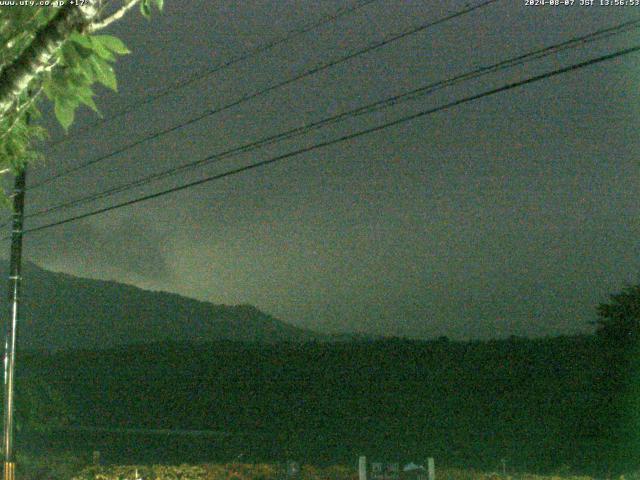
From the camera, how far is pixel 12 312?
53.7ft

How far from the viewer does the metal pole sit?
1583cm

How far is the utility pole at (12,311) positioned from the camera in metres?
15.8

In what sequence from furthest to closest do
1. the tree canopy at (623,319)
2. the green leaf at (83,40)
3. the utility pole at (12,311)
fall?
the tree canopy at (623,319)
the utility pole at (12,311)
the green leaf at (83,40)

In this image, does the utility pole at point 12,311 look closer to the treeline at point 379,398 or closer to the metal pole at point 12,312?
the metal pole at point 12,312

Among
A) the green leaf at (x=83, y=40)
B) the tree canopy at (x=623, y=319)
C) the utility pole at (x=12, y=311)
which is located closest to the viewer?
the green leaf at (x=83, y=40)

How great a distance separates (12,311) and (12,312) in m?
0.02

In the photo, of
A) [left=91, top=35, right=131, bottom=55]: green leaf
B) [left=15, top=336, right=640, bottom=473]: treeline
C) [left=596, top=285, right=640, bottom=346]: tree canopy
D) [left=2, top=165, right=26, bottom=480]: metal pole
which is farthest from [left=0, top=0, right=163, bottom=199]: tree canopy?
[left=596, top=285, right=640, bottom=346]: tree canopy

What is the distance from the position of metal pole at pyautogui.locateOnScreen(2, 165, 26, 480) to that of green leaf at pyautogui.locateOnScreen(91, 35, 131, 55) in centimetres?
1217

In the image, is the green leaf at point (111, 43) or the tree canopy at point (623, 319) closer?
the green leaf at point (111, 43)

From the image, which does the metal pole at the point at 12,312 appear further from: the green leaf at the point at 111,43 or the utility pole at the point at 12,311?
the green leaf at the point at 111,43

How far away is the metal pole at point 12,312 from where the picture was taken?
623 inches

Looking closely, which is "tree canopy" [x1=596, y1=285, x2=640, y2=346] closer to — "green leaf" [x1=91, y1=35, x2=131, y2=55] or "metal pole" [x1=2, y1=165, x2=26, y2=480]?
"metal pole" [x1=2, y1=165, x2=26, y2=480]

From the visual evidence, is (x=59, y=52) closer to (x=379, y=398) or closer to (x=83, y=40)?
(x=83, y=40)

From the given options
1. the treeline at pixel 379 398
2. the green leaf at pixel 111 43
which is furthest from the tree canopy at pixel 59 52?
the treeline at pixel 379 398
